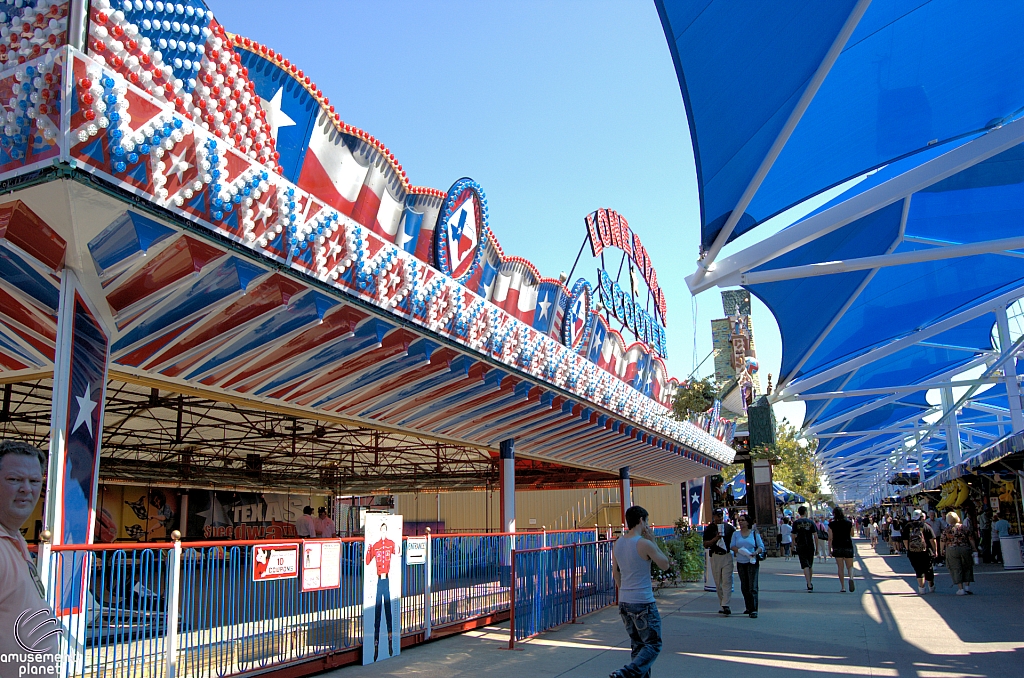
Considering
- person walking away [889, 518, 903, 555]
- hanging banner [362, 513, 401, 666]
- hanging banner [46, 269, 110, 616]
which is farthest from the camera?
person walking away [889, 518, 903, 555]

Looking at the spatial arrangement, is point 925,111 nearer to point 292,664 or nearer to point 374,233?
point 374,233

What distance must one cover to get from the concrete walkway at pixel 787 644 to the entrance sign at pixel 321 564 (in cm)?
94

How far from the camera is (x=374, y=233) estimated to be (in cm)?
863

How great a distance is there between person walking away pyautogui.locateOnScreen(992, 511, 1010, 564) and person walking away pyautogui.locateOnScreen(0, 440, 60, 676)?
24.7 meters

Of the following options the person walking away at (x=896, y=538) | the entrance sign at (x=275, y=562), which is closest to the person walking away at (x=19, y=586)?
the entrance sign at (x=275, y=562)

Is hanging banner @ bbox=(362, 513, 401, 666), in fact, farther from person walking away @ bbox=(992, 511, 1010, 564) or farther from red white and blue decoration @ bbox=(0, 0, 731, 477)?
person walking away @ bbox=(992, 511, 1010, 564)

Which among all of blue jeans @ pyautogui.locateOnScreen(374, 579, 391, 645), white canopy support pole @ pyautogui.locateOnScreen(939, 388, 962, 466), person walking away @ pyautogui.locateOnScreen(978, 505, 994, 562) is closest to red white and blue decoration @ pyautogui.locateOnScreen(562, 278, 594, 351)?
blue jeans @ pyautogui.locateOnScreen(374, 579, 391, 645)

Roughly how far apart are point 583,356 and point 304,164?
8.74 metres

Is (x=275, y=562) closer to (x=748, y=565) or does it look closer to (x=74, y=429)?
(x=74, y=429)

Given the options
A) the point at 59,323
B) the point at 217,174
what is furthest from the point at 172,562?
the point at 217,174

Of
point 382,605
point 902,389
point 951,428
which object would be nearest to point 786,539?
point 951,428

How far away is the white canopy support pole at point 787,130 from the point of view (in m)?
8.41

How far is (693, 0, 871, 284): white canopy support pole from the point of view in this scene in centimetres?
841

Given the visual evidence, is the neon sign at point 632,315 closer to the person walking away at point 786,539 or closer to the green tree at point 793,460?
the green tree at point 793,460
